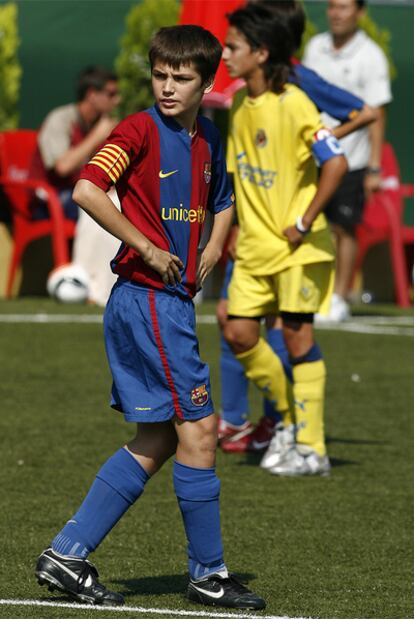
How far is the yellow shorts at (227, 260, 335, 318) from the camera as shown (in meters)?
6.64

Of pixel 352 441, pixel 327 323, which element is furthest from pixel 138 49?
pixel 352 441

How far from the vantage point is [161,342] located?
4562mm

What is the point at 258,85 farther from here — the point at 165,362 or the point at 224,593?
the point at 224,593

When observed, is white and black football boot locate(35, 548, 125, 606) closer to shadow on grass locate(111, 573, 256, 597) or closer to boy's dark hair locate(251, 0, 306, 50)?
shadow on grass locate(111, 573, 256, 597)

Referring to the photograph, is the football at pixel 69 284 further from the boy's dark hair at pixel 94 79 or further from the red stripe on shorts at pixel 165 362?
A: the red stripe on shorts at pixel 165 362

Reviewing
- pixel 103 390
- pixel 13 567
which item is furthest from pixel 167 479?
pixel 103 390

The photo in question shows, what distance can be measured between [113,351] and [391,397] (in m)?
4.47

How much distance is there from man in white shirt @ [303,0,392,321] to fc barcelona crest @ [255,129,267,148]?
196 inches

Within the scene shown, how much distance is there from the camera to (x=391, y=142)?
16.8 meters

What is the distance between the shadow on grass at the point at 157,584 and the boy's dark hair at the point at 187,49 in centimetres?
149

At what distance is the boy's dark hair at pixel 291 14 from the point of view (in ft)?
22.4

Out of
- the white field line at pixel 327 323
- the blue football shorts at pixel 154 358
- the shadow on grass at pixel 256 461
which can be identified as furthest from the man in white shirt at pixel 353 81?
the blue football shorts at pixel 154 358

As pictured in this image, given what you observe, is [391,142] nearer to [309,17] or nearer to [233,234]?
[309,17]

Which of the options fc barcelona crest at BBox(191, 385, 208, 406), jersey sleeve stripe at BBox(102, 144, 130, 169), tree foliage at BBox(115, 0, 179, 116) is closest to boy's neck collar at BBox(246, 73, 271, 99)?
jersey sleeve stripe at BBox(102, 144, 130, 169)
